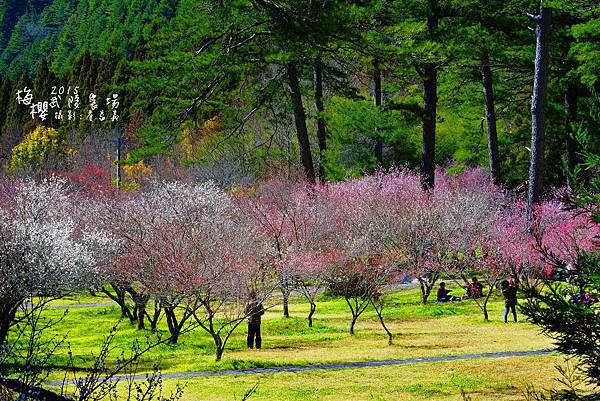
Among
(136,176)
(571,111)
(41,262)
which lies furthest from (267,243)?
(136,176)

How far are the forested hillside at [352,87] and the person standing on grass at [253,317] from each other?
14.8 ft

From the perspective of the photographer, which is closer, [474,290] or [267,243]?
[474,290]

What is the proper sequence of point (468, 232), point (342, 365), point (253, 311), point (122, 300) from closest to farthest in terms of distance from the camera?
point (342, 365) < point (253, 311) < point (122, 300) < point (468, 232)

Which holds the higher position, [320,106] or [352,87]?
[320,106]

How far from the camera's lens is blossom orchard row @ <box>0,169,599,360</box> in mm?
20141

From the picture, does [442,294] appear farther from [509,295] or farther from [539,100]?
[539,100]

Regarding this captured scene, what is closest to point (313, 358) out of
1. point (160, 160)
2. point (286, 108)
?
point (286, 108)

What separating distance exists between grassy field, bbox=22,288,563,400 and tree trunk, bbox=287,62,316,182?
17.0 feet

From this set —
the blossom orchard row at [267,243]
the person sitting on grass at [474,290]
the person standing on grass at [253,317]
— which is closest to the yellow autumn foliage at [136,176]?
the blossom orchard row at [267,243]

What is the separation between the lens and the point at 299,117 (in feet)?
88.1

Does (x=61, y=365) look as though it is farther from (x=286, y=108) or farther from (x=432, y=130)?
(x=432, y=130)

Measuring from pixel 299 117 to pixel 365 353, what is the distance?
1057 centimetres

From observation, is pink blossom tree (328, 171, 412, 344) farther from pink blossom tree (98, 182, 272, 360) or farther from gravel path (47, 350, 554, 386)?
gravel path (47, 350, 554, 386)

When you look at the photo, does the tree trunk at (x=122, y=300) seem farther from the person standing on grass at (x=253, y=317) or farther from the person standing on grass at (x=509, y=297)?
the person standing on grass at (x=509, y=297)
